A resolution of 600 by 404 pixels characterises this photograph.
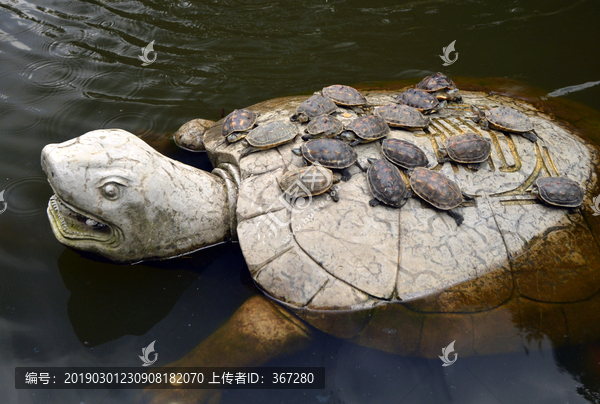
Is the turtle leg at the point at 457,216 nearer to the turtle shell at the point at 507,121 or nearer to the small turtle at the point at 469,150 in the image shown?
the small turtle at the point at 469,150

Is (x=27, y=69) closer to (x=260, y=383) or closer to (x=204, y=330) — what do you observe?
(x=204, y=330)

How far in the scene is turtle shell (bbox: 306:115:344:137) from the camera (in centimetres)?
446

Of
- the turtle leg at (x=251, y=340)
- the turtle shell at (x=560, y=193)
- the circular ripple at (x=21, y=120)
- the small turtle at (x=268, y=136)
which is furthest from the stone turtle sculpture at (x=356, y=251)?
the circular ripple at (x=21, y=120)

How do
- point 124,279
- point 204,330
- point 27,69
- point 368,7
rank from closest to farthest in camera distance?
point 204,330
point 124,279
point 27,69
point 368,7

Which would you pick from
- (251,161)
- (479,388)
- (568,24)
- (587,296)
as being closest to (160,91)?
(251,161)

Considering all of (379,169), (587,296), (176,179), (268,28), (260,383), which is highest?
(268,28)

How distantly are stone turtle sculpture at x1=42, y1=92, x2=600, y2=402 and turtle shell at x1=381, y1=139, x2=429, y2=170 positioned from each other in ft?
0.97

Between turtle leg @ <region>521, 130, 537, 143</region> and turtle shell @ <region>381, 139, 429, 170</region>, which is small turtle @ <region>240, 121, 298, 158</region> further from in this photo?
turtle leg @ <region>521, 130, 537, 143</region>

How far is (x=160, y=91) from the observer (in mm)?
6645

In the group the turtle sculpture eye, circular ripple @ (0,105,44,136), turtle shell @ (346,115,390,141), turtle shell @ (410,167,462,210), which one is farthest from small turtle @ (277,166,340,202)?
circular ripple @ (0,105,44,136)

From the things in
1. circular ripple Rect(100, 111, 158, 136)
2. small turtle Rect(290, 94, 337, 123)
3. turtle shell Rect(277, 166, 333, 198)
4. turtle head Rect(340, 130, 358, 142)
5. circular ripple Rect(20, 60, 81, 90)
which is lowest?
circular ripple Rect(100, 111, 158, 136)

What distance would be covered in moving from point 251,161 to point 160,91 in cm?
341

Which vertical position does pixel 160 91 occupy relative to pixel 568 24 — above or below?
below

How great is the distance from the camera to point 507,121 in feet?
15.1
